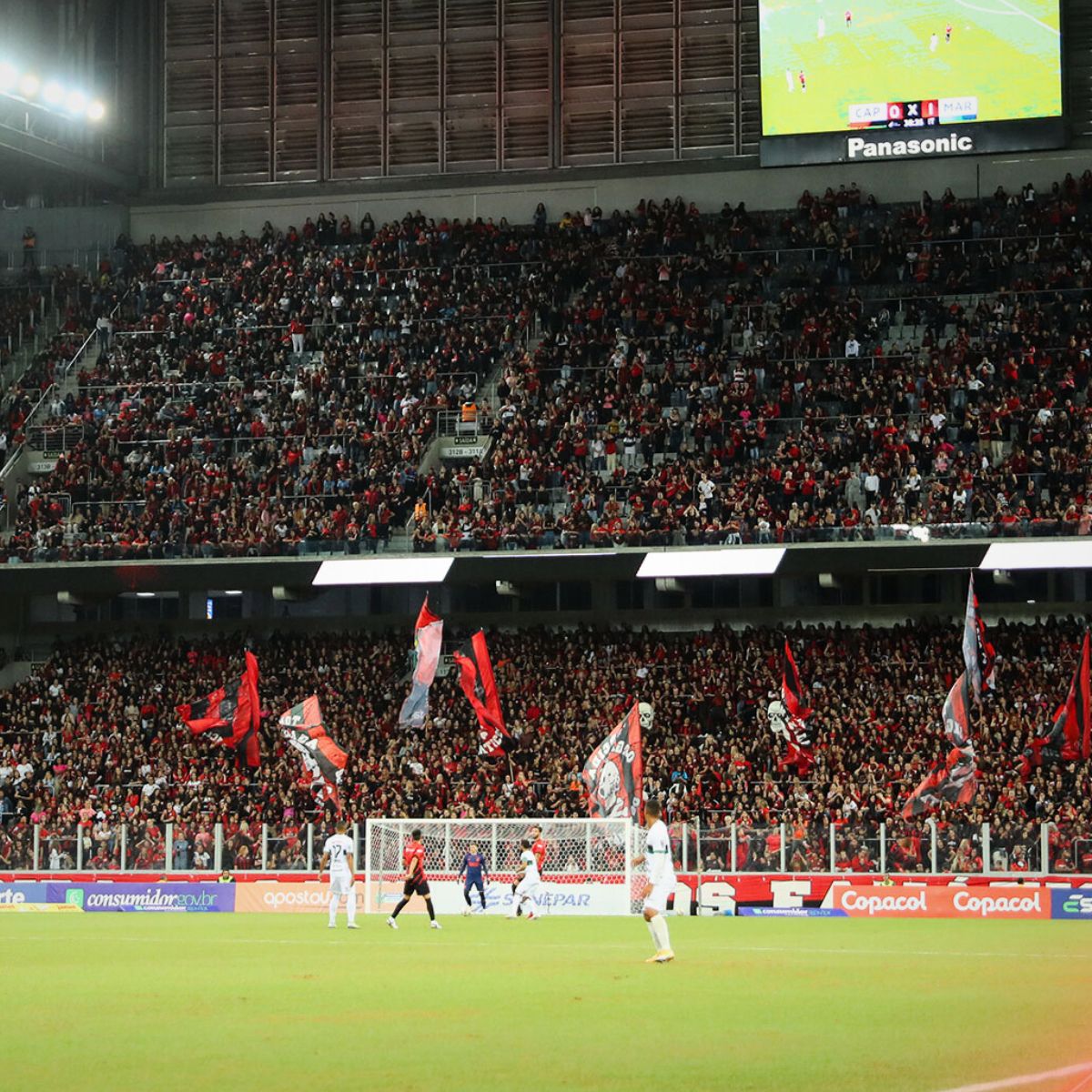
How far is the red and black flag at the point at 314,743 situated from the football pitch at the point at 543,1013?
10.3 m

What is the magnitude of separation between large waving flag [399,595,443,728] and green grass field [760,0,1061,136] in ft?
71.3

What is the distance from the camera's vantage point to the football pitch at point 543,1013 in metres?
14.3

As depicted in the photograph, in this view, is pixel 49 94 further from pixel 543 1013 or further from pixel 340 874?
pixel 543 1013

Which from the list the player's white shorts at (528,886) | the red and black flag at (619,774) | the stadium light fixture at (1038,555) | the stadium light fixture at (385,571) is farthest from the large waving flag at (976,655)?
the stadium light fixture at (385,571)

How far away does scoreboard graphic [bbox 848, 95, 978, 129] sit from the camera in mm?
55781

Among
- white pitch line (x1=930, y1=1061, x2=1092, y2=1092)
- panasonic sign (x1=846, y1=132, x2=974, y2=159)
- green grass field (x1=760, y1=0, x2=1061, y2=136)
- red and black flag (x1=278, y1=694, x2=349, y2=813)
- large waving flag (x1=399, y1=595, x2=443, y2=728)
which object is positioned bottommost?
white pitch line (x1=930, y1=1061, x2=1092, y2=1092)

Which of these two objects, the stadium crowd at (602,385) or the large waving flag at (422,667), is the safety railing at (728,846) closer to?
the large waving flag at (422,667)

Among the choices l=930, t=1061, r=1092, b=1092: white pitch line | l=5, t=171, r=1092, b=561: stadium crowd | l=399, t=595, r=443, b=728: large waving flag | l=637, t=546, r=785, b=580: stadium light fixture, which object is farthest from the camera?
l=5, t=171, r=1092, b=561: stadium crowd

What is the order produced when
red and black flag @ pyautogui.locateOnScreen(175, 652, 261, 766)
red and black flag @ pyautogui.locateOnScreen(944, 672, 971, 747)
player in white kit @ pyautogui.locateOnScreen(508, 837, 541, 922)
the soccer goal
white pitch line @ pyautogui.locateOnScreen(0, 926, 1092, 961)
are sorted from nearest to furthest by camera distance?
white pitch line @ pyautogui.locateOnScreen(0, 926, 1092, 961)
player in white kit @ pyautogui.locateOnScreen(508, 837, 541, 922)
red and black flag @ pyautogui.locateOnScreen(944, 672, 971, 747)
the soccer goal
red and black flag @ pyautogui.locateOnScreen(175, 652, 261, 766)

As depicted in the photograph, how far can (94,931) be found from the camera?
35312 millimetres

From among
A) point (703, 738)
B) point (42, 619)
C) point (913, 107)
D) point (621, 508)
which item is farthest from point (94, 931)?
point (913, 107)

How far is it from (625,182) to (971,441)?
17.6 m

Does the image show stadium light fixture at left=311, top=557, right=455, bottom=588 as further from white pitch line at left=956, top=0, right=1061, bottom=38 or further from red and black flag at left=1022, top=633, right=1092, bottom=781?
white pitch line at left=956, top=0, right=1061, bottom=38

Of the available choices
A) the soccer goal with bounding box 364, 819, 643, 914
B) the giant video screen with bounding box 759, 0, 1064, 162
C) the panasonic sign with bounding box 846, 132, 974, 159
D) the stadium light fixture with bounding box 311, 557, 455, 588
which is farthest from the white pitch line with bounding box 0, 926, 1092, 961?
the giant video screen with bounding box 759, 0, 1064, 162
